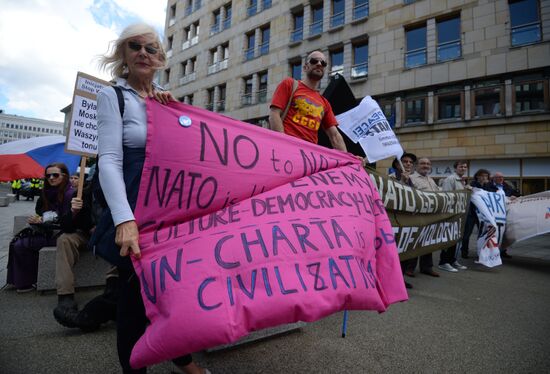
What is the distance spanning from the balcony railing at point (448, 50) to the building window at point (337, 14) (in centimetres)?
586

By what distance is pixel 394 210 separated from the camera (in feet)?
10.9

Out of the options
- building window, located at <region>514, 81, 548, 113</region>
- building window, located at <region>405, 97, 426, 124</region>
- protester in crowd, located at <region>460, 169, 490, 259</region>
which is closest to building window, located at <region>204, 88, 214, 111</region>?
building window, located at <region>405, 97, 426, 124</region>

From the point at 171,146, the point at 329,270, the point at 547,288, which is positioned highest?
the point at 171,146

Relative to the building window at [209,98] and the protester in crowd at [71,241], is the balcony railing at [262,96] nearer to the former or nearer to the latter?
the building window at [209,98]

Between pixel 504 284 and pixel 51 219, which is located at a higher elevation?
pixel 51 219

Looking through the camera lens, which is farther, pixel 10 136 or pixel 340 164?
pixel 10 136

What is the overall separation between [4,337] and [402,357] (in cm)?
300

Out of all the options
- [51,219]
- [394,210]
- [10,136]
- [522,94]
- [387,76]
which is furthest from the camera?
[10,136]

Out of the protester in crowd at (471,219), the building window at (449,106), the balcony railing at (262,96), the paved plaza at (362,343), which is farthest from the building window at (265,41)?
the paved plaza at (362,343)

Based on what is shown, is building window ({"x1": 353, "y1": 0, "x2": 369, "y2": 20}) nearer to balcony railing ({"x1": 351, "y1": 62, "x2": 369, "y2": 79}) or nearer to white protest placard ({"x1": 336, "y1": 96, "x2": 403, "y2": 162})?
balcony railing ({"x1": 351, "y1": 62, "x2": 369, "y2": 79})

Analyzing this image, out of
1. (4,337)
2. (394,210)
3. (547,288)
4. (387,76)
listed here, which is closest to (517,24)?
(387,76)

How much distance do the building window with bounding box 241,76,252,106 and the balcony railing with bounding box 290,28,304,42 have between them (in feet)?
13.3

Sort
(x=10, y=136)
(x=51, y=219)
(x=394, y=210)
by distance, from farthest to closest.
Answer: (x=10, y=136) → (x=51, y=219) → (x=394, y=210)

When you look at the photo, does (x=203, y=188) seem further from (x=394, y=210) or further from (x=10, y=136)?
(x=10, y=136)
